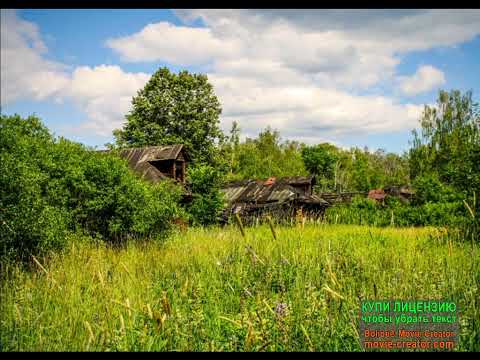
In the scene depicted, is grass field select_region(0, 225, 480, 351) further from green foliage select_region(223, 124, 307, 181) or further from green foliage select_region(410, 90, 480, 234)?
green foliage select_region(223, 124, 307, 181)

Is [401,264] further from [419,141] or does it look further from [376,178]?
[376,178]

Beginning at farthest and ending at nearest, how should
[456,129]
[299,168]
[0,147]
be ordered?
1. [299,168]
2. [456,129]
3. [0,147]

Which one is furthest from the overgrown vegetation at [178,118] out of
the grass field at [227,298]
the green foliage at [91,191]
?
the grass field at [227,298]

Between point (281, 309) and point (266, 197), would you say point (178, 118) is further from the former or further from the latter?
point (281, 309)

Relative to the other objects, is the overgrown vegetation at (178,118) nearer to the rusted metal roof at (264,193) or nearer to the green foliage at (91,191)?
the rusted metal roof at (264,193)

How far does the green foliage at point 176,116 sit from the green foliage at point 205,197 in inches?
400

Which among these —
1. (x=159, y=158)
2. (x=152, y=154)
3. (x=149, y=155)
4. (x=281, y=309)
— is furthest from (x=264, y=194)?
(x=281, y=309)

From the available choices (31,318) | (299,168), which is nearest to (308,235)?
(31,318)

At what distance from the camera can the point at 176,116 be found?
33625 millimetres

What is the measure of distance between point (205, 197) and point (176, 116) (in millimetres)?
13913

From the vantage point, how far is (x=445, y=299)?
3840 millimetres

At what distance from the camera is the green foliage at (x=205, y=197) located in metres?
21.3
